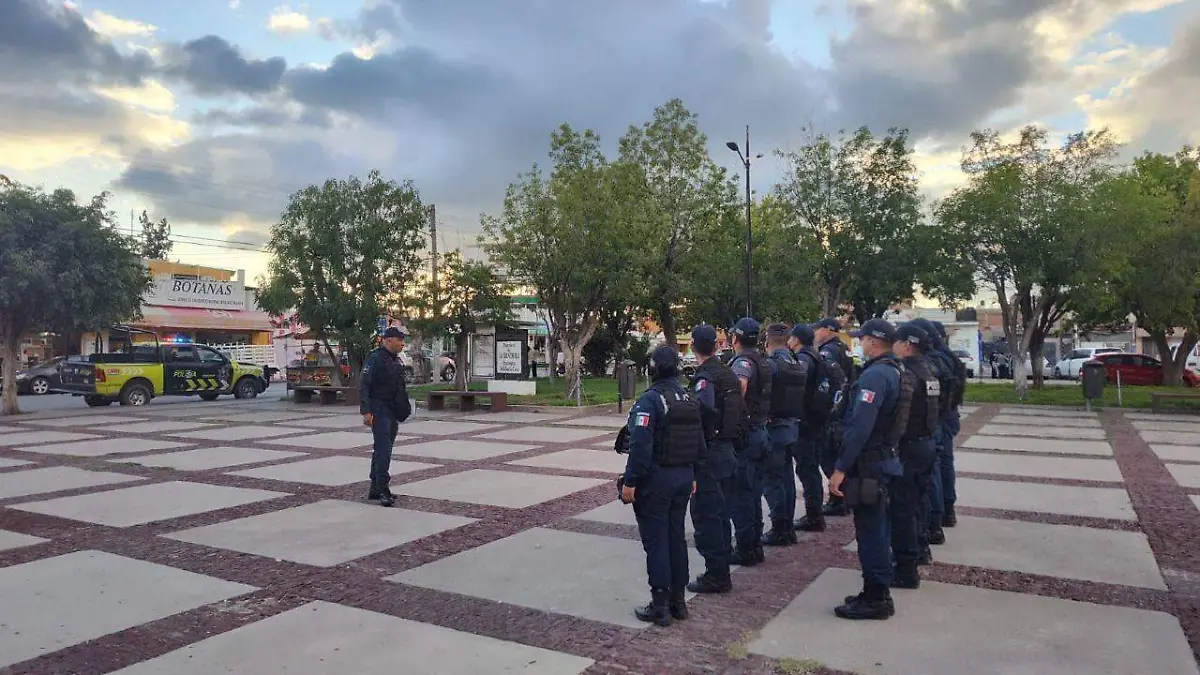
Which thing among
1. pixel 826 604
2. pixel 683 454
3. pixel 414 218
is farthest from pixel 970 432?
pixel 414 218

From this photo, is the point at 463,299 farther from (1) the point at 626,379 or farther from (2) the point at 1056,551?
(2) the point at 1056,551

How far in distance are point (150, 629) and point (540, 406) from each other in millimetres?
14764

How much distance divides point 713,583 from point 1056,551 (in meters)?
2.87

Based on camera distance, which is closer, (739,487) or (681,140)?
(739,487)

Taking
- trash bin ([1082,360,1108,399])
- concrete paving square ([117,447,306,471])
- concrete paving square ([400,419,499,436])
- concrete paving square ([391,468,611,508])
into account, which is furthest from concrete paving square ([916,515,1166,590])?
trash bin ([1082,360,1108,399])

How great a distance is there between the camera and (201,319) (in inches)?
1475

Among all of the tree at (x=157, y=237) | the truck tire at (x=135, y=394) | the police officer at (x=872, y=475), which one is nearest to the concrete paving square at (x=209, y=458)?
the police officer at (x=872, y=475)

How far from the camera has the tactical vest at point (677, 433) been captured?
4.36 metres

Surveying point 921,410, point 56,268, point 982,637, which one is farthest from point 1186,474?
point 56,268

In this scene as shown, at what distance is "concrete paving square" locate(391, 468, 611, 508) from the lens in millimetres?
8016

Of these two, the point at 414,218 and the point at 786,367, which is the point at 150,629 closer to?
the point at 786,367

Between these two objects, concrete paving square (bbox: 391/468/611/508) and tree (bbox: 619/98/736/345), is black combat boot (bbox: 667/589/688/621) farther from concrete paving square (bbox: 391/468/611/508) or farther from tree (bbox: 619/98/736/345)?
tree (bbox: 619/98/736/345)

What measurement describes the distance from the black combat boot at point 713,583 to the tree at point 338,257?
1816cm

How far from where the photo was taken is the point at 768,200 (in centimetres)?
3359
